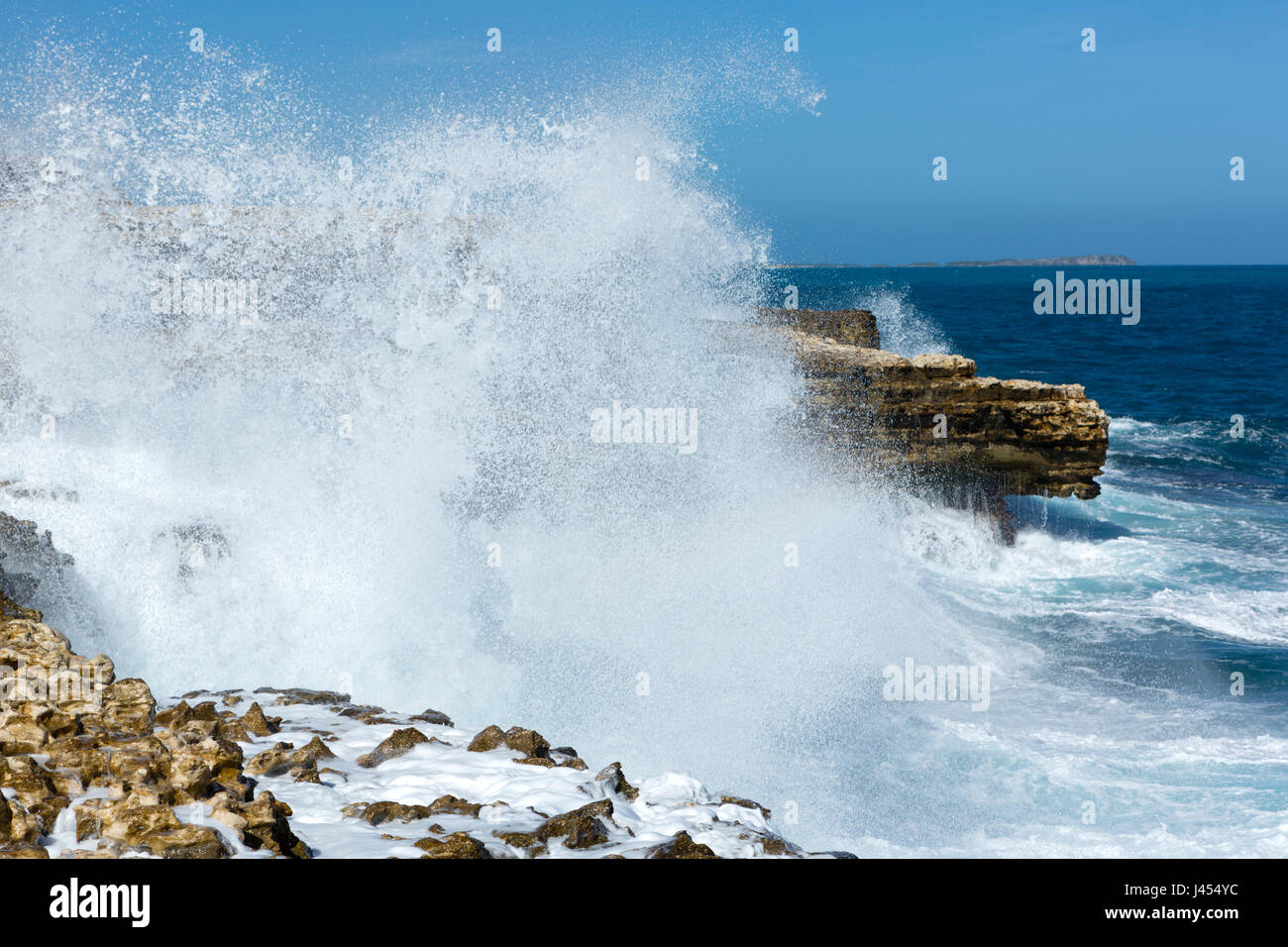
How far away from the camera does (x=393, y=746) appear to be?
557 centimetres

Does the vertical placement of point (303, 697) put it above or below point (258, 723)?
below

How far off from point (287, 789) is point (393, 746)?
772mm

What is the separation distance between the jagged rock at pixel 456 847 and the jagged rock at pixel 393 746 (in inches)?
55.2

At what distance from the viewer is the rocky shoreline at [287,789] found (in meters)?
3.72

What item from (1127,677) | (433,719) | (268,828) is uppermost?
(268,828)

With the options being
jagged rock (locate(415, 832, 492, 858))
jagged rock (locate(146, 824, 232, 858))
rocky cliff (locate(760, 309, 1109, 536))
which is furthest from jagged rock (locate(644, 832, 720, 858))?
rocky cliff (locate(760, 309, 1109, 536))

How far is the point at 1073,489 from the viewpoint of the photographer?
1557cm

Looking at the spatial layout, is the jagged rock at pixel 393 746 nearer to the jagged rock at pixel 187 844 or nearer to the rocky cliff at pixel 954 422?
the jagged rock at pixel 187 844

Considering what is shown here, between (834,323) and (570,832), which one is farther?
(834,323)

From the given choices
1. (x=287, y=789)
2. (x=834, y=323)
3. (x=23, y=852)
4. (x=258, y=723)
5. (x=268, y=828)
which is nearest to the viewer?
(x=23, y=852)

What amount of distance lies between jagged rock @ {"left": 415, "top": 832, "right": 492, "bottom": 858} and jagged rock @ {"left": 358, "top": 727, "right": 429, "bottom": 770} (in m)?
1.40

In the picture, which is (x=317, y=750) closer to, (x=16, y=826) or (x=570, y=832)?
(x=570, y=832)

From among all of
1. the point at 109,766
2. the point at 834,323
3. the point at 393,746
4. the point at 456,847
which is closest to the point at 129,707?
the point at 109,766
